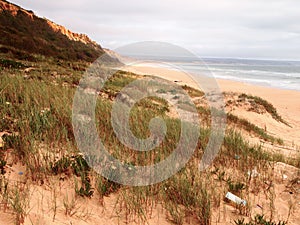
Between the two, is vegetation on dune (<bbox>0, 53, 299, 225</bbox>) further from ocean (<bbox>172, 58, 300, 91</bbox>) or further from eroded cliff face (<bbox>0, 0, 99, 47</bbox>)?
eroded cliff face (<bbox>0, 0, 99, 47</bbox>)

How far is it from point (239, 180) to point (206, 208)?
1.14m

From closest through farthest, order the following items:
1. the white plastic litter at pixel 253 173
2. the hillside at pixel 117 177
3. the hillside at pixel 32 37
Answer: the hillside at pixel 117 177 < the white plastic litter at pixel 253 173 < the hillside at pixel 32 37

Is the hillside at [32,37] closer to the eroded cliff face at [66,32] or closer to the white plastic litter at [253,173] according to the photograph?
the eroded cliff face at [66,32]

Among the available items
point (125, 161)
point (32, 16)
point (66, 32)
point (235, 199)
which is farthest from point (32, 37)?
point (235, 199)

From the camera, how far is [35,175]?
3.09 metres

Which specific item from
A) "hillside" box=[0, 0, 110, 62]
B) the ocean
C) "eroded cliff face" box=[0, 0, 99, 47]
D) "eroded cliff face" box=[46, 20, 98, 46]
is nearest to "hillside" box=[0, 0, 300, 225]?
"hillside" box=[0, 0, 110, 62]

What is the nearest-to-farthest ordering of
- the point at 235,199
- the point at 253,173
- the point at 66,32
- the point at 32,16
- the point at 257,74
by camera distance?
the point at 235,199 < the point at 253,173 < the point at 32,16 < the point at 66,32 < the point at 257,74

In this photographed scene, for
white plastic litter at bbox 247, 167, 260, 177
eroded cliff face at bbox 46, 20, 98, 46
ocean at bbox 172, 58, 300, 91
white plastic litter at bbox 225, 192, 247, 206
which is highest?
eroded cliff face at bbox 46, 20, 98, 46

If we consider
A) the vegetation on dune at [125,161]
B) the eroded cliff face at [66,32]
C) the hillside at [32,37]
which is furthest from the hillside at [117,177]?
the eroded cliff face at [66,32]

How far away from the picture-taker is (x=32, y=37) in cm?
2330

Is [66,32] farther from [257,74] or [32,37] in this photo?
[257,74]

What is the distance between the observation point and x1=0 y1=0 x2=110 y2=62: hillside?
786 inches

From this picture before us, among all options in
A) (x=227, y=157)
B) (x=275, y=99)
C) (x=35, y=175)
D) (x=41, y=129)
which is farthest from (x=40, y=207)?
(x=275, y=99)

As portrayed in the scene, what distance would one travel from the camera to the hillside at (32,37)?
20.0 m
